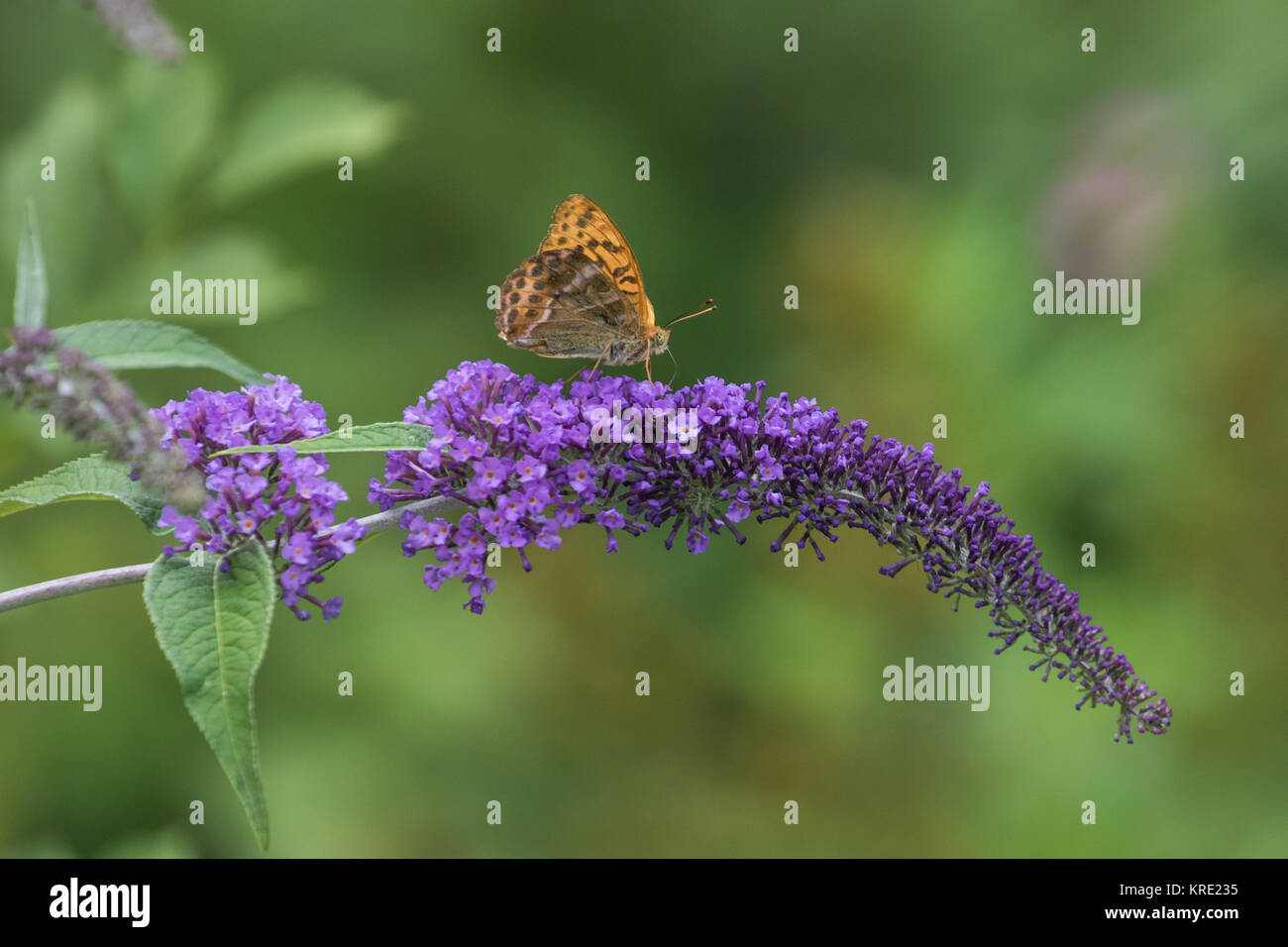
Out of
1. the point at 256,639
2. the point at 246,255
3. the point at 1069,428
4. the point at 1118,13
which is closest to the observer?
the point at 256,639

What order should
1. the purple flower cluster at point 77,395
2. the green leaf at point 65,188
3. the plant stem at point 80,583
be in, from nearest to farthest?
the purple flower cluster at point 77,395
the plant stem at point 80,583
the green leaf at point 65,188

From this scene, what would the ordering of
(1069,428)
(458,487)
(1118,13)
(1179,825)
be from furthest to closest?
(1118,13), (1069,428), (1179,825), (458,487)

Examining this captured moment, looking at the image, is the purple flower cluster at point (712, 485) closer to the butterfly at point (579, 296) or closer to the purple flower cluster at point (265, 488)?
the purple flower cluster at point (265, 488)

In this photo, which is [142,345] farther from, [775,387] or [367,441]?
[775,387]

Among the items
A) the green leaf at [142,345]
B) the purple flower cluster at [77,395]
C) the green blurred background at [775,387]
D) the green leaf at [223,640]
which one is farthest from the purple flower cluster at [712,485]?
the green blurred background at [775,387]

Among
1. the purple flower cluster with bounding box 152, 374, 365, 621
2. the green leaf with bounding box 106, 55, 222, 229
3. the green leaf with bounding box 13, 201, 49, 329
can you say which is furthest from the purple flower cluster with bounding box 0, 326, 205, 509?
the green leaf with bounding box 106, 55, 222, 229

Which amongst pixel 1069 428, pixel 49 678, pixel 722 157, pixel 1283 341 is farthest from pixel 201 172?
pixel 1283 341

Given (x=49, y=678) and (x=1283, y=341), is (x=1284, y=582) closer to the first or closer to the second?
(x=1283, y=341)
